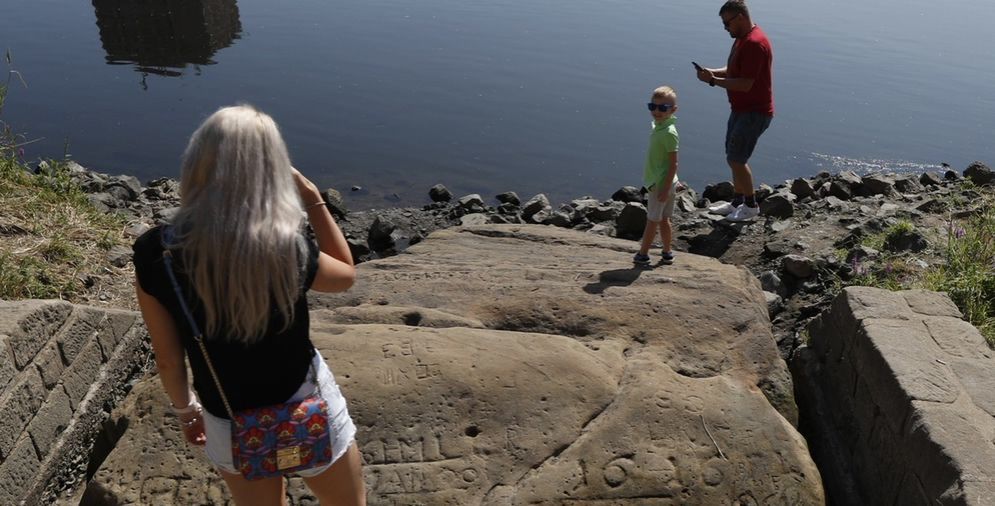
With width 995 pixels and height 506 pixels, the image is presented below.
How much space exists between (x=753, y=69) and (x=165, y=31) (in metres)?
13.4

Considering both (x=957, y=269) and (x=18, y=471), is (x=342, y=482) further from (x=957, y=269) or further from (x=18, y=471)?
(x=957, y=269)

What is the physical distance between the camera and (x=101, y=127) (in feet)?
41.2

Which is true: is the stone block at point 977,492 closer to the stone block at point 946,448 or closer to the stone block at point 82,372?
the stone block at point 946,448

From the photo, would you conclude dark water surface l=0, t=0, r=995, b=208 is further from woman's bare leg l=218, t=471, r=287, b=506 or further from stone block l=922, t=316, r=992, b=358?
woman's bare leg l=218, t=471, r=287, b=506

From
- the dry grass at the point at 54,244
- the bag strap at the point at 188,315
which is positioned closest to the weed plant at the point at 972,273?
the bag strap at the point at 188,315

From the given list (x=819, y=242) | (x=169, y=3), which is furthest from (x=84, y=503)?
(x=169, y=3)

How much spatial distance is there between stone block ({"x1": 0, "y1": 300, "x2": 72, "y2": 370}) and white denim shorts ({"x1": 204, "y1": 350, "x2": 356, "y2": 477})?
1657 millimetres

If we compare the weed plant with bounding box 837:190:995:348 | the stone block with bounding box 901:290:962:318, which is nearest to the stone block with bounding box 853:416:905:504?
the stone block with bounding box 901:290:962:318

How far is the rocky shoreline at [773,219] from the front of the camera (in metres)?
7.05

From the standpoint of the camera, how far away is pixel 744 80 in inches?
309

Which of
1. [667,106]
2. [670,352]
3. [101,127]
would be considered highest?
[667,106]

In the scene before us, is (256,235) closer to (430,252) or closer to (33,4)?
(430,252)

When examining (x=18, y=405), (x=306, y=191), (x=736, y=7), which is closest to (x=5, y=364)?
(x=18, y=405)

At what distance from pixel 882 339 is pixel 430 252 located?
338cm
